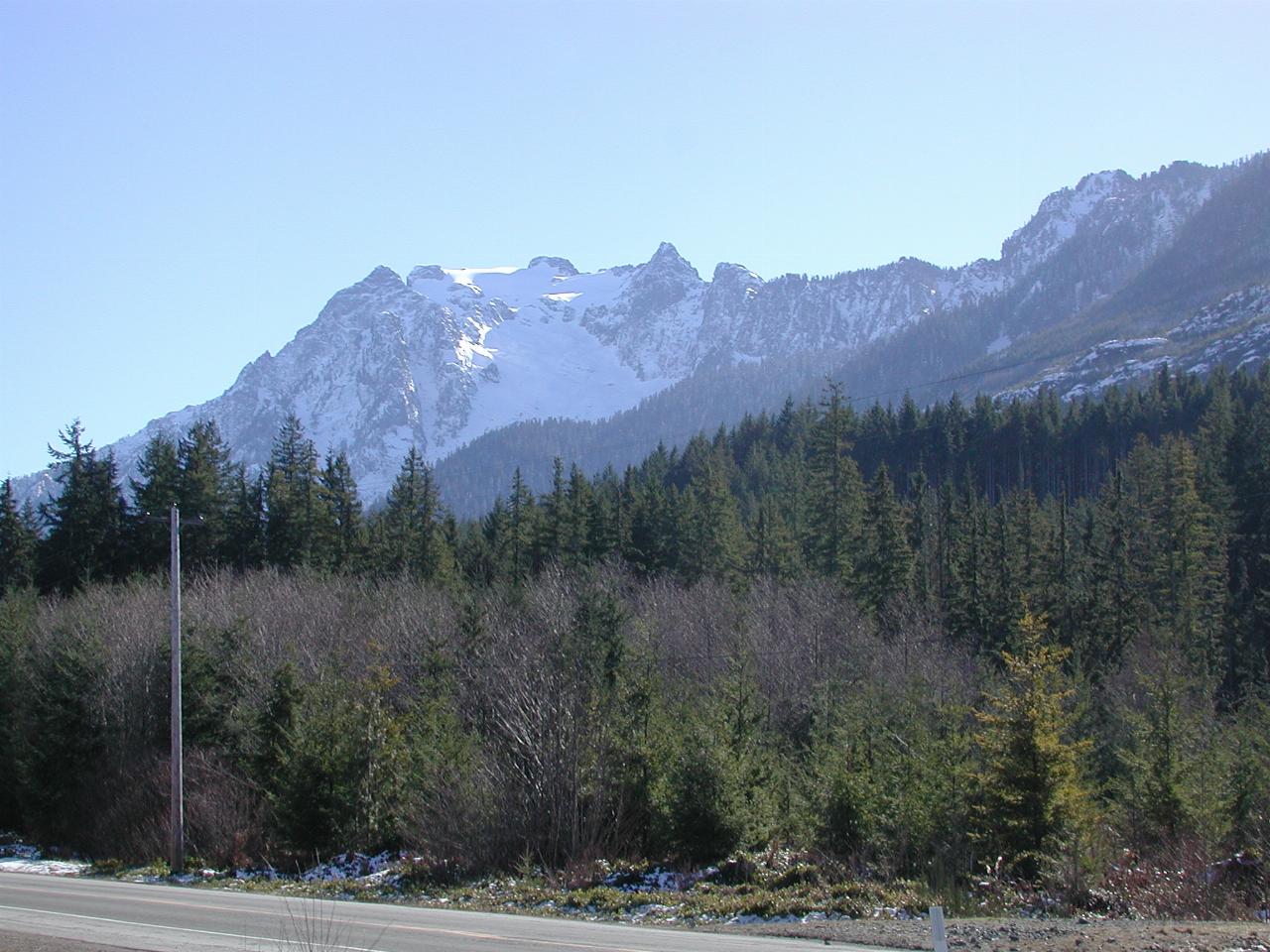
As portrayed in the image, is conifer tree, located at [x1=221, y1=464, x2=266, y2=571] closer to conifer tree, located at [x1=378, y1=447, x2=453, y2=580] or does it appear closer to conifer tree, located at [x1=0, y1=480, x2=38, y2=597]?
conifer tree, located at [x1=378, y1=447, x2=453, y2=580]

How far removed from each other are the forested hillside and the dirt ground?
10.7ft

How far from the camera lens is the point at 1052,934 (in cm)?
1310

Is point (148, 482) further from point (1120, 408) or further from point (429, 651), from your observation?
point (1120, 408)

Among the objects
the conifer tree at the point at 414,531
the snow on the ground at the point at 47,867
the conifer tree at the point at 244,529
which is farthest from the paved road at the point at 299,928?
the conifer tree at the point at 244,529

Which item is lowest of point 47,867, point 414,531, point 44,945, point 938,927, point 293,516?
point 47,867

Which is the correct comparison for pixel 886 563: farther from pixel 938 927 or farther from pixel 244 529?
pixel 938 927

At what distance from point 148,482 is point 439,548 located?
64.2 feet

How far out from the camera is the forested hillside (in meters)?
22.0

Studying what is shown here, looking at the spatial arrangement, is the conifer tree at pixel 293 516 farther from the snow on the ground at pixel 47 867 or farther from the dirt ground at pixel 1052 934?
the dirt ground at pixel 1052 934

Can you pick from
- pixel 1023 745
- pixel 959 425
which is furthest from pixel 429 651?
pixel 959 425

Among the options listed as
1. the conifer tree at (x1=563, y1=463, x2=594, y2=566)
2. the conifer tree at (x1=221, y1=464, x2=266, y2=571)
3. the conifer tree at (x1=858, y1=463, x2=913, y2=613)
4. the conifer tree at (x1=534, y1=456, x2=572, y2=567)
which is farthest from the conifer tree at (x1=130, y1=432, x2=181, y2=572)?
the conifer tree at (x1=858, y1=463, x2=913, y2=613)

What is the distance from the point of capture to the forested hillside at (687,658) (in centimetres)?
2203

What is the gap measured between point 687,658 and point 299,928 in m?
37.2

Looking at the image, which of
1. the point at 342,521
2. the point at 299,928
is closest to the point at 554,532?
the point at 342,521
